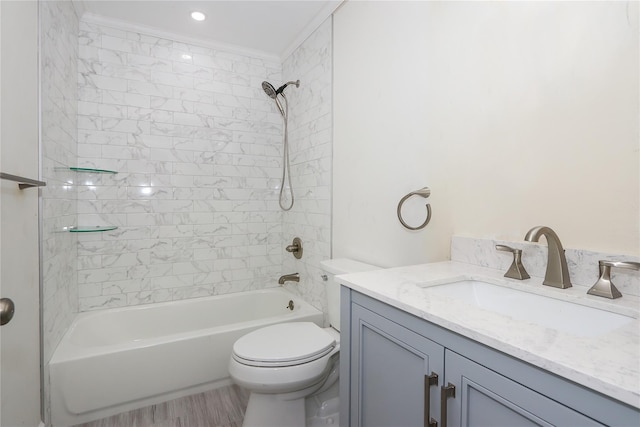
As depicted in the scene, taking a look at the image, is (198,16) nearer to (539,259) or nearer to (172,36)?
(172,36)

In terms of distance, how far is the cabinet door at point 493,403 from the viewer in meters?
0.56

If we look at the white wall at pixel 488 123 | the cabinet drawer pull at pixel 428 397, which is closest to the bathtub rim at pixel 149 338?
the white wall at pixel 488 123

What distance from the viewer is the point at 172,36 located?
8.11 ft

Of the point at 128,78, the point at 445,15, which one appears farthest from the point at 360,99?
the point at 128,78

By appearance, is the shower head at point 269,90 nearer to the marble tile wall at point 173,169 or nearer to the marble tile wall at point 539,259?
the marble tile wall at point 173,169

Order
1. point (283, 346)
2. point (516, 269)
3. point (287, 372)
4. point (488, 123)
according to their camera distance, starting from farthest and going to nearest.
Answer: point (283, 346), point (287, 372), point (488, 123), point (516, 269)

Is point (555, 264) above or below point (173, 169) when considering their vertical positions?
below

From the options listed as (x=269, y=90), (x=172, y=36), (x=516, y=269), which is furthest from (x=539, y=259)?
(x=172, y=36)

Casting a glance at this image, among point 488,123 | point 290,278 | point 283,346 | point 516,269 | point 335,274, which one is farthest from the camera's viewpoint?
point 290,278

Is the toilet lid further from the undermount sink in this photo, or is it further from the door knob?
the door knob

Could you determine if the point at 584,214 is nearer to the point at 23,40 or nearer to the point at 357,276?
the point at 357,276

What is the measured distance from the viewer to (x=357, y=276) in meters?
1.16

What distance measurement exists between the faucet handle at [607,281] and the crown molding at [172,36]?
276 cm

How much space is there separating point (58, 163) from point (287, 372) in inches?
66.5
